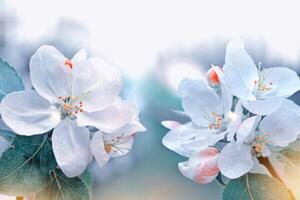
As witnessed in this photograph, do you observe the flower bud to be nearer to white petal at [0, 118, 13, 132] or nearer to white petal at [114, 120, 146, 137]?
white petal at [114, 120, 146, 137]

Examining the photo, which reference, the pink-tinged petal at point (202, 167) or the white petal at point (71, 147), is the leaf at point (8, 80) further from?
the pink-tinged petal at point (202, 167)

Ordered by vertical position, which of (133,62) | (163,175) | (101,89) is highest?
(101,89)

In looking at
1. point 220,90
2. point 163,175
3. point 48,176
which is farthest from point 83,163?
point 163,175

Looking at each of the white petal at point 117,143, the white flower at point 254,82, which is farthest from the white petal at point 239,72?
the white petal at point 117,143

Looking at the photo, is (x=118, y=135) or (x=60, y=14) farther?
(x=60, y=14)

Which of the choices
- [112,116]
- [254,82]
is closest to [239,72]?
[254,82]

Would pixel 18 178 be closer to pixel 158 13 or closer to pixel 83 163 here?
pixel 83 163

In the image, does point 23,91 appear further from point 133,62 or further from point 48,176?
point 133,62

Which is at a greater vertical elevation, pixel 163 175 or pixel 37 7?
pixel 37 7
